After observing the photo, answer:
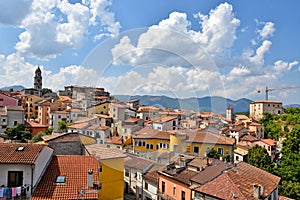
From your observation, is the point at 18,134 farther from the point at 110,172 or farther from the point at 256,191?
the point at 256,191

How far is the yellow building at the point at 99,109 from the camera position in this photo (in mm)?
5453

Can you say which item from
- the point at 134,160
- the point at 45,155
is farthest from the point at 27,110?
the point at 45,155

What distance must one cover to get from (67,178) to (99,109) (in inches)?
88.8

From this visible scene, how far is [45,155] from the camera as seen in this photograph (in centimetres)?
713

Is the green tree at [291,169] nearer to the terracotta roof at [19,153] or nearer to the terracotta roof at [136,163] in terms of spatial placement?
the terracotta roof at [136,163]

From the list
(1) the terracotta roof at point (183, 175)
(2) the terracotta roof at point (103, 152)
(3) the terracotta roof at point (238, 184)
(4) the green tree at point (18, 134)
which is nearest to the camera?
(3) the terracotta roof at point (238, 184)

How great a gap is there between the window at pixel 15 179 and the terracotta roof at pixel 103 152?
2068 mm

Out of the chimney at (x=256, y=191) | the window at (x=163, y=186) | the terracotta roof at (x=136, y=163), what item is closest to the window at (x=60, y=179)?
the terracotta roof at (x=136, y=163)

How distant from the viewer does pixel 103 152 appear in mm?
8039

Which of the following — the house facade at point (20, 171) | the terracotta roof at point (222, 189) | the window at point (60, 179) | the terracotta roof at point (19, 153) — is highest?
the terracotta roof at point (19, 153)

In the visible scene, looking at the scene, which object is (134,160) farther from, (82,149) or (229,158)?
(229,158)

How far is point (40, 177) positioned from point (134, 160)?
4.96 metres

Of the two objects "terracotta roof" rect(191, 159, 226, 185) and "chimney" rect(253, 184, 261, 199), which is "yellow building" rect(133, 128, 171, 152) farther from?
"chimney" rect(253, 184, 261, 199)

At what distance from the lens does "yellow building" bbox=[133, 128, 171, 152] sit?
9196 millimetres
